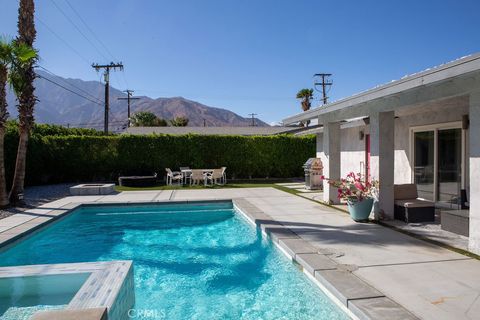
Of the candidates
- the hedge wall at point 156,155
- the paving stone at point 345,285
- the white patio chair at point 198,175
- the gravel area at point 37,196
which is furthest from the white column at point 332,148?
the hedge wall at point 156,155

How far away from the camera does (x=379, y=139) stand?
347 inches

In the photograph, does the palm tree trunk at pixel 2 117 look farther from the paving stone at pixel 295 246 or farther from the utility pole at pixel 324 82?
the utility pole at pixel 324 82

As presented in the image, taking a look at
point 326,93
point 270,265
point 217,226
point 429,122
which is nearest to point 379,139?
point 429,122

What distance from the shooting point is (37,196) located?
1513cm

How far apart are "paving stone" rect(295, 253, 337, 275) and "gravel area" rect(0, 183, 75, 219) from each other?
9232mm

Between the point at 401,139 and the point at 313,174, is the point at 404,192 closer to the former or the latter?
the point at 401,139

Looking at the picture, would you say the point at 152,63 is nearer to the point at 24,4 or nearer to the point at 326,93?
the point at 24,4

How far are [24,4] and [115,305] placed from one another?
11974 millimetres

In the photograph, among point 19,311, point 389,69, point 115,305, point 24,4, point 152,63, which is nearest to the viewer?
point 115,305

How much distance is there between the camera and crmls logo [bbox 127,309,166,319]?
201 inches

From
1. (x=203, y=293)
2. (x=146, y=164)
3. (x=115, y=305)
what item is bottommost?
(x=203, y=293)

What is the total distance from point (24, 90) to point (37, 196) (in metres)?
4.85

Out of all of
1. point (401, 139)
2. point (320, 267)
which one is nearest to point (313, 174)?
point (401, 139)

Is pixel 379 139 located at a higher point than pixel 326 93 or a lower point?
lower
